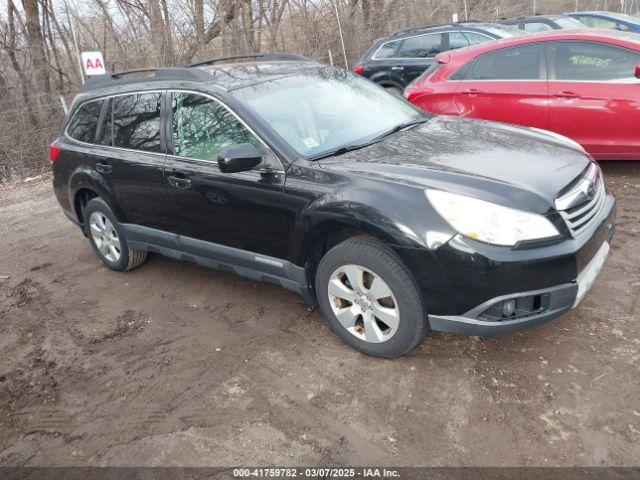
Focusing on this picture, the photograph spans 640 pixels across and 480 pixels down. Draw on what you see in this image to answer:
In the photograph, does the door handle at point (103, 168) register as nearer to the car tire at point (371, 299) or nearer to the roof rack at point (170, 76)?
the roof rack at point (170, 76)

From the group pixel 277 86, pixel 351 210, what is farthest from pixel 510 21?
pixel 351 210

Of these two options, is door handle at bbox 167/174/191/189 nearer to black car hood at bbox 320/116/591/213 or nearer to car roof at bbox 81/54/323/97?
car roof at bbox 81/54/323/97

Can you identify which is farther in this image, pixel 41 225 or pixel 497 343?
pixel 41 225

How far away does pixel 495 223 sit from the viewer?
9.00 feet

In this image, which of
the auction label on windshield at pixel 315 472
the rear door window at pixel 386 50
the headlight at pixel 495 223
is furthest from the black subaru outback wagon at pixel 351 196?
the rear door window at pixel 386 50

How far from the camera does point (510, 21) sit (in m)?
12.6

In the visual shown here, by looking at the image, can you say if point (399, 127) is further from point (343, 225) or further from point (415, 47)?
point (415, 47)

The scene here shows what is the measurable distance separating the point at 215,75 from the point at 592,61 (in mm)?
4004

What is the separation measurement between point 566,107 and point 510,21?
7998mm

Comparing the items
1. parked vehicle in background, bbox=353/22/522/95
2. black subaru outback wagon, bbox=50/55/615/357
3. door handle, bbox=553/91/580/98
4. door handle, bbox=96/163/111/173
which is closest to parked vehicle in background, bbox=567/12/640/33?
parked vehicle in background, bbox=353/22/522/95

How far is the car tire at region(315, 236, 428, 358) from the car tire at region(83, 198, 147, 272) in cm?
219

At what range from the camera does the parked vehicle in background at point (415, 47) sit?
30.0 ft

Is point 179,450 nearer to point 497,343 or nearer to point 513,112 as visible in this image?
point 497,343

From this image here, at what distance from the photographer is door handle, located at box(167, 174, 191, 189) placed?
389cm
